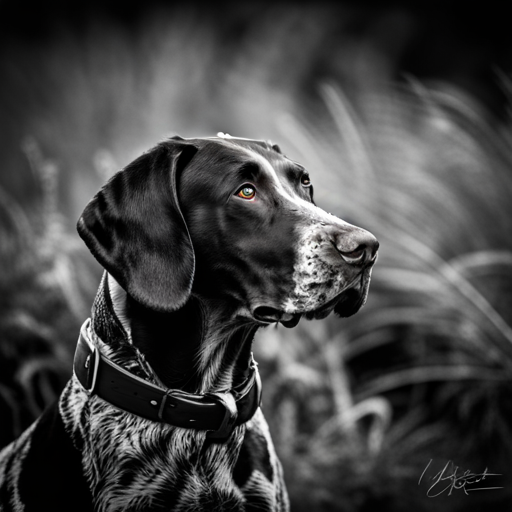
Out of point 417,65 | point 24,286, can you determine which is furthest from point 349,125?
point 24,286

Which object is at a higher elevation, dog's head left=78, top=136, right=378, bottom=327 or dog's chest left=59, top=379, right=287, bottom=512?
dog's head left=78, top=136, right=378, bottom=327

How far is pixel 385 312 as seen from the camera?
4.46 m

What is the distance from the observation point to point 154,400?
1692 mm

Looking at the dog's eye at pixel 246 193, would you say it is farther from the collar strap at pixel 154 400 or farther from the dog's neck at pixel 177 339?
the collar strap at pixel 154 400

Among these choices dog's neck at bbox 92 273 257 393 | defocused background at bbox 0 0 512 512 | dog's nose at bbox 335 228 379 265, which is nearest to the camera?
dog's nose at bbox 335 228 379 265

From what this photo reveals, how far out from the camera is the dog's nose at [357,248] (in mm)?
1632

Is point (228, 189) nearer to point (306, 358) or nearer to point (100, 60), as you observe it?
point (306, 358)

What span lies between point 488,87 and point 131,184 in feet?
12.7

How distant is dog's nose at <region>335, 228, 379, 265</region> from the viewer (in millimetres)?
1632

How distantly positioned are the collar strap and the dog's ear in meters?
0.26
